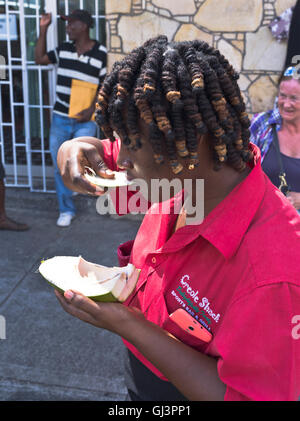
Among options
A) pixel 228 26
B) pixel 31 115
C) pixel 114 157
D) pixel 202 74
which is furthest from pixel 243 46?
pixel 202 74

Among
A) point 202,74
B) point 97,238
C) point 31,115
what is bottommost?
point 97,238

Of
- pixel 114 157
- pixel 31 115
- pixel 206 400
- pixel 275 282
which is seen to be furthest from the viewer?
pixel 31 115

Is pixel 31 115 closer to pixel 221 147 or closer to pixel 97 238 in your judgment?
pixel 97 238

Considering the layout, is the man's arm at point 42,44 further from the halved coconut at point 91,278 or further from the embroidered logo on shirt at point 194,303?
the embroidered logo on shirt at point 194,303

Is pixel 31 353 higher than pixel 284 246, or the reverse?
pixel 284 246

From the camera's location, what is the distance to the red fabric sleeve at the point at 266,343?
3.99ft

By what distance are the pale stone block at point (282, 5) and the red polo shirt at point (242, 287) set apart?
4469 millimetres

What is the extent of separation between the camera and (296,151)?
347 centimetres

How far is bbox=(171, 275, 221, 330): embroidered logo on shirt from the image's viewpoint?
143 centimetres

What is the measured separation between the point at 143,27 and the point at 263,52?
1.46m

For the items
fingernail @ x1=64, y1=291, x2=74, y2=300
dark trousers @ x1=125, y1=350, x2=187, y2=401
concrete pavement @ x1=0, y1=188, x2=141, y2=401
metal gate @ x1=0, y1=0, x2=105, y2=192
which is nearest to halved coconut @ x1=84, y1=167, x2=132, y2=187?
fingernail @ x1=64, y1=291, x2=74, y2=300

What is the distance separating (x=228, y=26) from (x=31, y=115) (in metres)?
2.97

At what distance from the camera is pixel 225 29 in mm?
5535

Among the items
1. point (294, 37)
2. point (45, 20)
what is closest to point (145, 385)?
point (294, 37)
